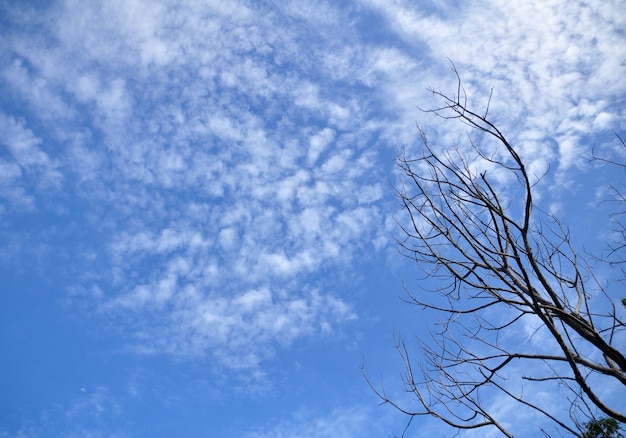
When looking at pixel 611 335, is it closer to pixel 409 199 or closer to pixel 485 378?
pixel 485 378

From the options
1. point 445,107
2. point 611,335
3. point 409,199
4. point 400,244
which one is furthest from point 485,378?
point 445,107

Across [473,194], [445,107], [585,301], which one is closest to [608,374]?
[585,301]

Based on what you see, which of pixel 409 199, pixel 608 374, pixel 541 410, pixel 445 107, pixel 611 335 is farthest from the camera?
pixel 409 199

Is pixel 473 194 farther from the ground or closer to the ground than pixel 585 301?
farther from the ground

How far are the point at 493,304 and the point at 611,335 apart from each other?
29.9 inches

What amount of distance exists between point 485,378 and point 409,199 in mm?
1534

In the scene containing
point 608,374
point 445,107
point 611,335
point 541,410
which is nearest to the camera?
point 608,374

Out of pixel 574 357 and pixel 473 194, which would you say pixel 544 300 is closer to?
pixel 574 357

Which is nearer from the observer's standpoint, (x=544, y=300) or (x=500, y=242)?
(x=544, y=300)

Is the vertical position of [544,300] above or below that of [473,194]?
below

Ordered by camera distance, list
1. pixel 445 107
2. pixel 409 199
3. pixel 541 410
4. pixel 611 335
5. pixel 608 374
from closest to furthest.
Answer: pixel 608 374 → pixel 611 335 → pixel 541 410 → pixel 445 107 → pixel 409 199

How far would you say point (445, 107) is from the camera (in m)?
3.22

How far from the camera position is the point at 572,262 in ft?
11.0

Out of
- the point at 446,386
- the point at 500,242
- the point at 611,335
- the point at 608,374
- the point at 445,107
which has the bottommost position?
the point at 608,374
